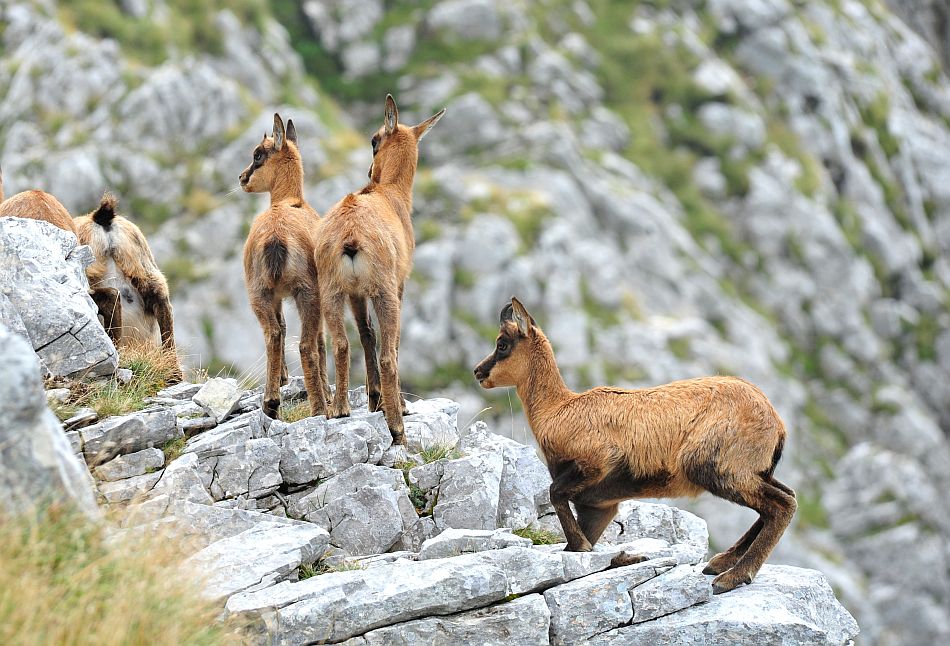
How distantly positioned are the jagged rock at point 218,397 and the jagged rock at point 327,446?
954mm

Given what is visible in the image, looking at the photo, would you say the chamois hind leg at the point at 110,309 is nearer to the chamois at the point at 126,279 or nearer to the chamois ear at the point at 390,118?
the chamois at the point at 126,279

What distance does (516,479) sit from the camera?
11.1m

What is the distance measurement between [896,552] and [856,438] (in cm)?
666

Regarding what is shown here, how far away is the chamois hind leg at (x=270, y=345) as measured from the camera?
11.1m

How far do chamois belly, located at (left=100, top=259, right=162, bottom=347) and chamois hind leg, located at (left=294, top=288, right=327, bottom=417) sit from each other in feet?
8.36

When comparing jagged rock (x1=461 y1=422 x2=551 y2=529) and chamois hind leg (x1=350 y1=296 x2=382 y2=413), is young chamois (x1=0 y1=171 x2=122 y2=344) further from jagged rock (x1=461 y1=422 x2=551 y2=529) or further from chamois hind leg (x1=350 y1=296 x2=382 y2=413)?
jagged rock (x1=461 y1=422 x2=551 y2=529)

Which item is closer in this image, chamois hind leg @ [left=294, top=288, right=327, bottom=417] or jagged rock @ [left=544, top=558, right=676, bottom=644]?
jagged rock @ [left=544, top=558, right=676, bottom=644]

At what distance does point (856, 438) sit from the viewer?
48375 mm

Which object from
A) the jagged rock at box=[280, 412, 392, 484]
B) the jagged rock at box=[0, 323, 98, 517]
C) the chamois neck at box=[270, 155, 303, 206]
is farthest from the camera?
the chamois neck at box=[270, 155, 303, 206]

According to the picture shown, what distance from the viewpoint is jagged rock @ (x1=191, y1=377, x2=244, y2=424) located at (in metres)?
11.3

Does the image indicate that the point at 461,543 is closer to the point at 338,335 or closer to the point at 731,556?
the point at 731,556

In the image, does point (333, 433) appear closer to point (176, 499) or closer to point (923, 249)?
point (176, 499)

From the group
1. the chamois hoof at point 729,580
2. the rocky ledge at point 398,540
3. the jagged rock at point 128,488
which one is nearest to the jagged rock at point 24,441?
the rocky ledge at point 398,540

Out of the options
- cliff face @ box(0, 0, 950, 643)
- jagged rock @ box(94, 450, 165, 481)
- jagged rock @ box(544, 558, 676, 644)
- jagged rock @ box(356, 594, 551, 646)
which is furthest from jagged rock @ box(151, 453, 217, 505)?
cliff face @ box(0, 0, 950, 643)
